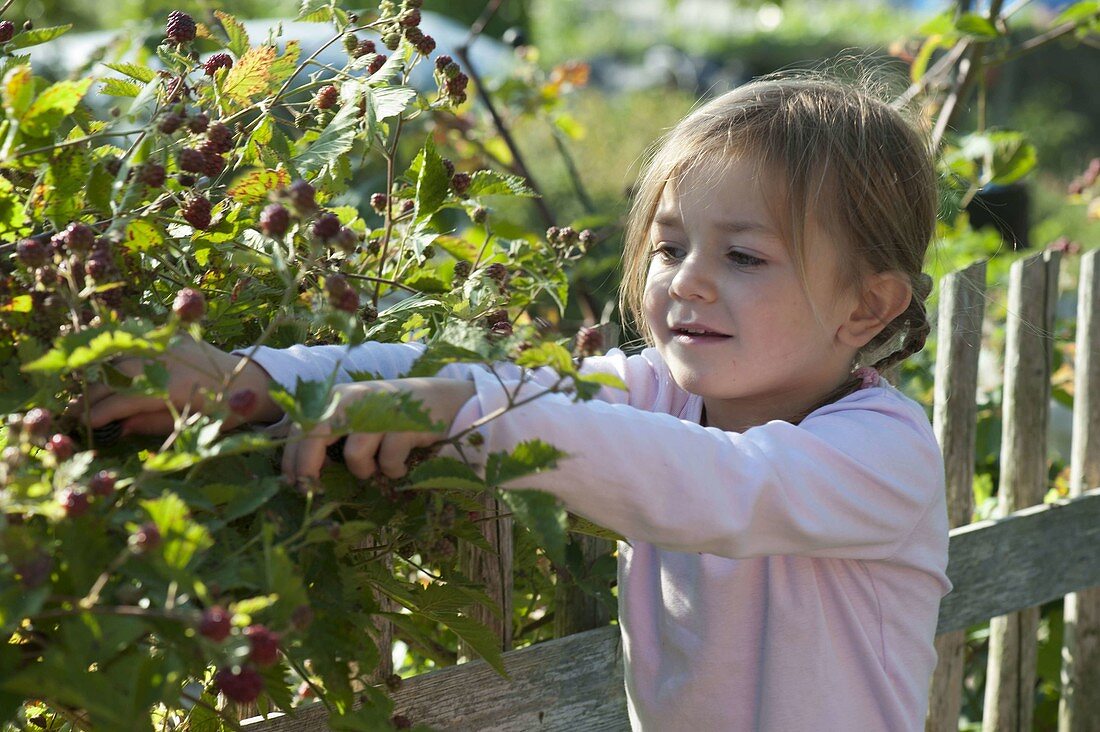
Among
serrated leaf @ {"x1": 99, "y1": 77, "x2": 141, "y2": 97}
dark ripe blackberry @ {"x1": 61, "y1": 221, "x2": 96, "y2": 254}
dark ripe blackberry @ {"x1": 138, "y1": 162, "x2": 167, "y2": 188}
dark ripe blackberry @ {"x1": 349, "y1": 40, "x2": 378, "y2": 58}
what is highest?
dark ripe blackberry @ {"x1": 349, "y1": 40, "x2": 378, "y2": 58}

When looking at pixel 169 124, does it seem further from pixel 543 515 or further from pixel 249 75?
pixel 543 515

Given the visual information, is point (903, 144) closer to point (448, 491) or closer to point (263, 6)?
point (448, 491)

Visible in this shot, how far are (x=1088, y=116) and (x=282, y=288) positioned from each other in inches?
731

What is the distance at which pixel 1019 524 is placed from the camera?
2430 millimetres

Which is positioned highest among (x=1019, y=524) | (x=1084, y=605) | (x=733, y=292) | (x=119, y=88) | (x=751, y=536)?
(x=119, y=88)

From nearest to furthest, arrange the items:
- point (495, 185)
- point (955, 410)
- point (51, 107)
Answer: point (51, 107)
point (495, 185)
point (955, 410)

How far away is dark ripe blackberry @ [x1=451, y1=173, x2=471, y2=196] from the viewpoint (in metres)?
1.34

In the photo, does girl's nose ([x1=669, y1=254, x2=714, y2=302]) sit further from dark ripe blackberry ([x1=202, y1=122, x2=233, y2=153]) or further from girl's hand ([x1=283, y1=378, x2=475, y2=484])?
dark ripe blackberry ([x1=202, y1=122, x2=233, y2=153])

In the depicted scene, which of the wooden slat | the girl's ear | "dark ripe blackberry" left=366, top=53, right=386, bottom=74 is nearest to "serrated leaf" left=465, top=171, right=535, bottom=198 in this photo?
"dark ripe blackberry" left=366, top=53, right=386, bottom=74

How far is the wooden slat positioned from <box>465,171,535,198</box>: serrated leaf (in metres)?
0.61

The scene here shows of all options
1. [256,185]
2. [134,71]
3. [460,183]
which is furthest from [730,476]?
[134,71]

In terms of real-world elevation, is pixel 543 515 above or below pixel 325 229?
below

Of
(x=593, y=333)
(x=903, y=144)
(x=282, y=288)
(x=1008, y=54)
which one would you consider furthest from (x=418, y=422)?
(x=1008, y=54)

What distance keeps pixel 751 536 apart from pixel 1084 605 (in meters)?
1.77
